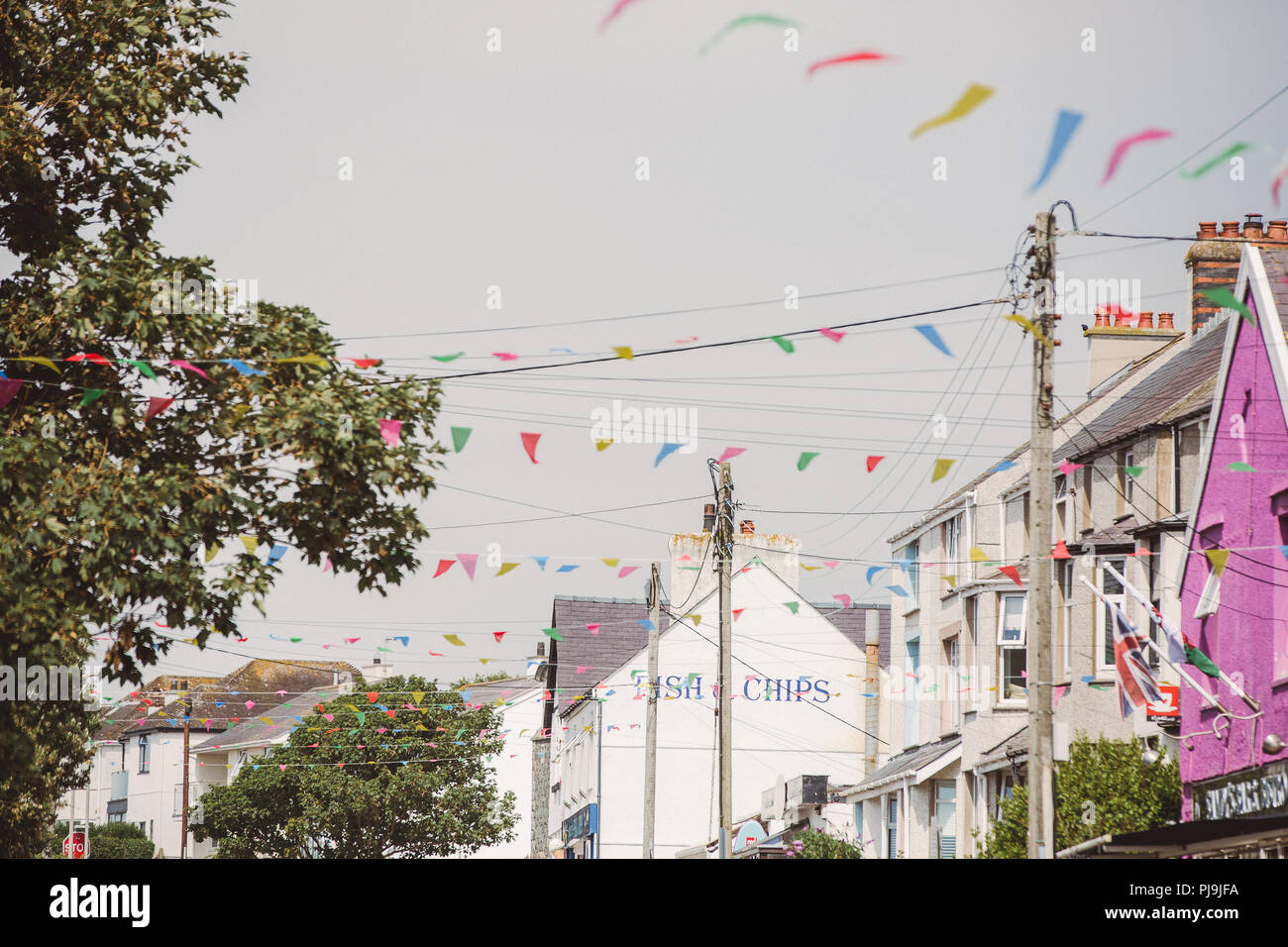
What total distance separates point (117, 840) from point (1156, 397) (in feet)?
214

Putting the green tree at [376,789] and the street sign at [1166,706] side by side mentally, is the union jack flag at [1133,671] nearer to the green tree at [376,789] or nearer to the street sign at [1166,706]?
the street sign at [1166,706]

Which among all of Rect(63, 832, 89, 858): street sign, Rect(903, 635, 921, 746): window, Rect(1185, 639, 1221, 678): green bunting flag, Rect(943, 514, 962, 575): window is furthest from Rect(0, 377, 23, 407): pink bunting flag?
Rect(63, 832, 89, 858): street sign

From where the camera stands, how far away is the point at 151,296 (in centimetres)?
1478

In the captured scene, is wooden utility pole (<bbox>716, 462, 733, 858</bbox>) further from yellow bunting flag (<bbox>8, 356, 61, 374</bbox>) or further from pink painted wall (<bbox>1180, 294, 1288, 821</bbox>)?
yellow bunting flag (<bbox>8, 356, 61, 374</bbox>)

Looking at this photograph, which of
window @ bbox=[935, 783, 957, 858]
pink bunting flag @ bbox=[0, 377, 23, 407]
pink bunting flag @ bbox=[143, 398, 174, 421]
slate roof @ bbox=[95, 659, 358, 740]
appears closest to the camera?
pink bunting flag @ bbox=[0, 377, 23, 407]

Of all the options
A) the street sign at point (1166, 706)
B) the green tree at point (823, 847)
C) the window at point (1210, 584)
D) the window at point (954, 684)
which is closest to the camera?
the window at point (1210, 584)

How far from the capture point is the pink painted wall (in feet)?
60.6

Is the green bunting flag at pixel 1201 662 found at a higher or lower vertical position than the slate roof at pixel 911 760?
higher

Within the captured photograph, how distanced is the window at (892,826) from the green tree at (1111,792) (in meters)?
13.4

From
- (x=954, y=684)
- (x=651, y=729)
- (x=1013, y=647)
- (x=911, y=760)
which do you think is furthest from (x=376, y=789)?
(x=1013, y=647)

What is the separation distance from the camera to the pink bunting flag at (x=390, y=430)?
1495cm

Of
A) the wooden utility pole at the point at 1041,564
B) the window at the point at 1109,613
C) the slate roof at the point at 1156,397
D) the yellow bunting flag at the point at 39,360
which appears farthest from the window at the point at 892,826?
the yellow bunting flag at the point at 39,360

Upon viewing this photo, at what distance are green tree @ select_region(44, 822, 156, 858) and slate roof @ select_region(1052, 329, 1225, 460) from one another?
184ft
